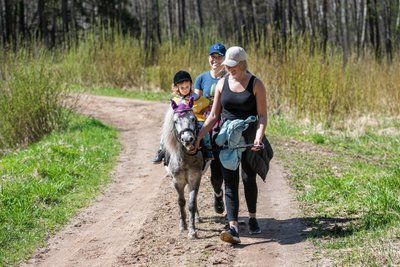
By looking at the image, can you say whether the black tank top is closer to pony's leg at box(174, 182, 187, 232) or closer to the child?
the child

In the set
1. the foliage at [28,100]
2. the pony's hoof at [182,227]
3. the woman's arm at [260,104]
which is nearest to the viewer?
the woman's arm at [260,104]

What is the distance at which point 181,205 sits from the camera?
6555 mm

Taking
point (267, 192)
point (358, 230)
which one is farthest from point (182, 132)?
point (267, 192)

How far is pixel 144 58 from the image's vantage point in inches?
893

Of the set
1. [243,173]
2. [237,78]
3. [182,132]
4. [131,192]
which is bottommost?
[131,192]

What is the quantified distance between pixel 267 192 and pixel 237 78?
2.65 metres

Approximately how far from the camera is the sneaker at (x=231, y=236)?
5866 millimetres

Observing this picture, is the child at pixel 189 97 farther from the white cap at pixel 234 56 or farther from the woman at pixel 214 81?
the white cap at pixel 234 56

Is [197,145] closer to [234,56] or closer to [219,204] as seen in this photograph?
[234,56]

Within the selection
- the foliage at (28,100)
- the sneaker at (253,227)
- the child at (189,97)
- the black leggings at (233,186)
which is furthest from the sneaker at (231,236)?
the foliage at (28,100)

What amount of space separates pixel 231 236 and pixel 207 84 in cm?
183

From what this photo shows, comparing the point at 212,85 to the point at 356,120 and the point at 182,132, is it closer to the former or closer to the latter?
the point at 182,132

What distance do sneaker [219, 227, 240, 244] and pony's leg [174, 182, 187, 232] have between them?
711 millimetres

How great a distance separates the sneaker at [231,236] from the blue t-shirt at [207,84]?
1591 millimetres
